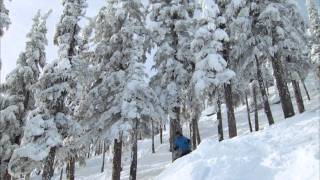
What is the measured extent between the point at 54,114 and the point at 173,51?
8.36 meters

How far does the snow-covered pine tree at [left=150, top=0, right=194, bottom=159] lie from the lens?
78.8ft

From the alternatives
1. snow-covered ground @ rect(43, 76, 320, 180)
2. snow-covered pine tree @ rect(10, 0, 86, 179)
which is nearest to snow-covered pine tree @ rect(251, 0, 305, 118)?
snow-covered ground @ rect(43, 76, 320, 180)

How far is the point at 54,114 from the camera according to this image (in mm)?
22984

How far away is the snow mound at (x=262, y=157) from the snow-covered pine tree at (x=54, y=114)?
10387 millimetres

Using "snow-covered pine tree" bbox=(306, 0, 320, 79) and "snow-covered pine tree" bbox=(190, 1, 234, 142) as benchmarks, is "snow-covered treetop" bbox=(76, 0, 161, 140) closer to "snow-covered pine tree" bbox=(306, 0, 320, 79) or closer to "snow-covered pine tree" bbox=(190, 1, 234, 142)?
"snow-covered pine tree" bbox=(190, 1, 234, 142)

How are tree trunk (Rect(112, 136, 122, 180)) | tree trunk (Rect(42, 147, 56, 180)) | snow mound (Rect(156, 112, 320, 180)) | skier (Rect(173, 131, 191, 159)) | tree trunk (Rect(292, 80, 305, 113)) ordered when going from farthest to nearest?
1. tree trunk (Rect(292, 80, 305, 113))
2. tree trunk (Rect(42, 147, 56, 180))
3. tree trunk (Rect(112, 136, 122, 180))
4. skier (Rect(173, 131, 191, 159))
5. snow mound (Rect(156, 112, 320, 180))

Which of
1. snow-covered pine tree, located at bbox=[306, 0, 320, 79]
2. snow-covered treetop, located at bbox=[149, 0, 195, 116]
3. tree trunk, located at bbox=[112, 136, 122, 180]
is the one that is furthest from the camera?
snow-covered pine tree, located at bbox=[306, 0, 320, 79]

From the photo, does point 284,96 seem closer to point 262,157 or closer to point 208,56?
point 208,56

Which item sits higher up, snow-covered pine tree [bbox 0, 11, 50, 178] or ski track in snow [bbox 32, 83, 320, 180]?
snow-covered pine tree [bbox 0, 11, 50, 178]

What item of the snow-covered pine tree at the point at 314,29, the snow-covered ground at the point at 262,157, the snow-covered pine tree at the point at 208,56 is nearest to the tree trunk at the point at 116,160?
the snow-covered pine tree at the point at 208,56

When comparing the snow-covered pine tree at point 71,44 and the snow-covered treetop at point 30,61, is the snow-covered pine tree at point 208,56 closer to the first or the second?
the snow-covered pine tree at point 71,44

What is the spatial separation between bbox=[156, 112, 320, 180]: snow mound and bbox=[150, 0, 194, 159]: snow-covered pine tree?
10.0 m

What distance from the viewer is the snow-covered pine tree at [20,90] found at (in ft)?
80.7

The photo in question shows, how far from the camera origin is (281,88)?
74.8 ft
